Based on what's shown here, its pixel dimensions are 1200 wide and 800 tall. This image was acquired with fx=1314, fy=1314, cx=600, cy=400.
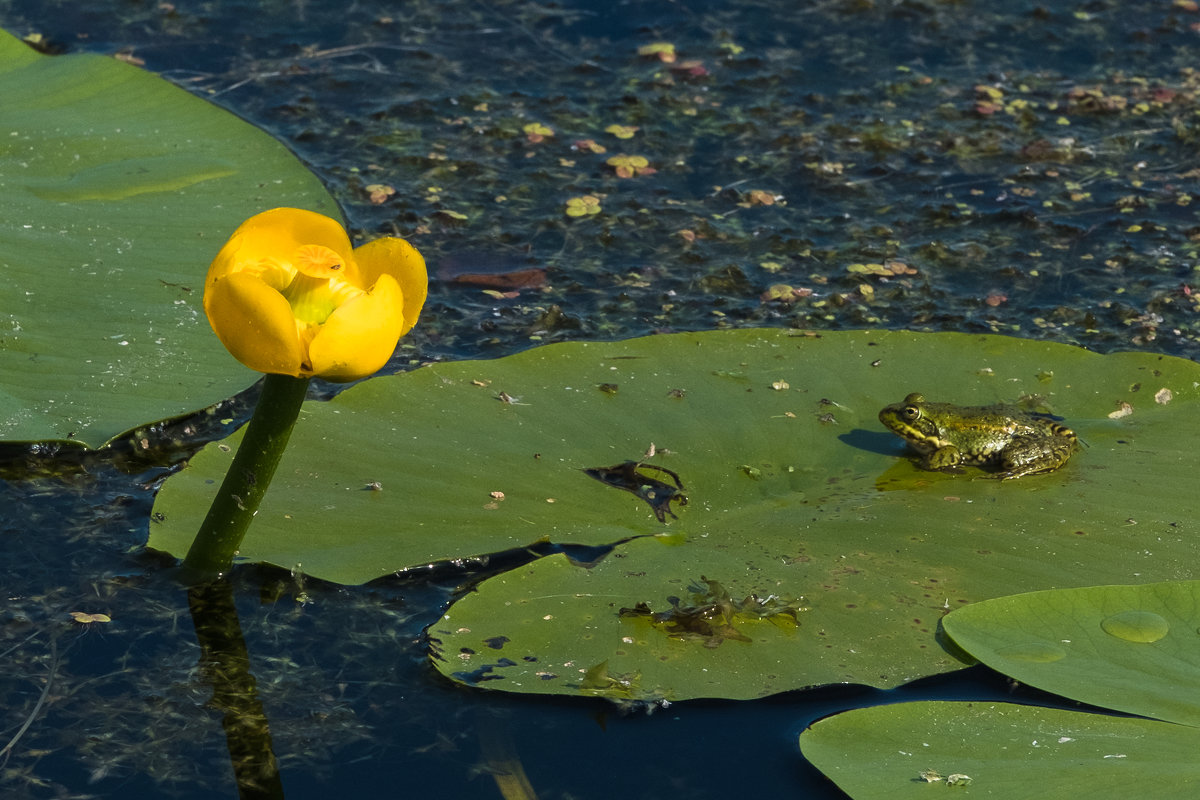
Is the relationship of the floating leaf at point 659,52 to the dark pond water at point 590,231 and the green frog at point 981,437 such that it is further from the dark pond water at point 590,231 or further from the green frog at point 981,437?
the green frog at point 981,437

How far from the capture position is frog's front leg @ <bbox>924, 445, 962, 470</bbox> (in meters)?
3.38

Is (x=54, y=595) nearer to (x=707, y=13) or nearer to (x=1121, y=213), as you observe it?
(x=1121, y=213)

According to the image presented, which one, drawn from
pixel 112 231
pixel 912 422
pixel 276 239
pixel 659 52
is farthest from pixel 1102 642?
pixel 659 52

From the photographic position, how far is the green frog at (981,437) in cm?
339

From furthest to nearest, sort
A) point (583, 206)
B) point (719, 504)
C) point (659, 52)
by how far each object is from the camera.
Result: point (659, 52) < point (583, 206) < point (719, 504)

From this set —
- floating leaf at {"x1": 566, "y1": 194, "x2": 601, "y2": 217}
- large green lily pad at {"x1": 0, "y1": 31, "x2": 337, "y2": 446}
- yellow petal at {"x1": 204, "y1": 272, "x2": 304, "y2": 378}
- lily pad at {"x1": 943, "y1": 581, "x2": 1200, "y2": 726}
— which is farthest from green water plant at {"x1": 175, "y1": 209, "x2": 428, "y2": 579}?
floating leaf at {"x1": 566, "y1": 194, "x2": 601, "y2": 217}

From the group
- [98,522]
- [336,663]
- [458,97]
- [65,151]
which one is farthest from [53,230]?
[458,97]

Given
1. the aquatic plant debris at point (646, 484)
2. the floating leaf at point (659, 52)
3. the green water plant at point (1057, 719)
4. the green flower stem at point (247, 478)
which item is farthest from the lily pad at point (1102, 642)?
the floating leaf at point (659, 52)

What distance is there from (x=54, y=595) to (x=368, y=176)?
2.72 m

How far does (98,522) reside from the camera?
3.40 m

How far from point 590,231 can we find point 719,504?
2.18 metres

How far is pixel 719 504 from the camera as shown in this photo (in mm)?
3264

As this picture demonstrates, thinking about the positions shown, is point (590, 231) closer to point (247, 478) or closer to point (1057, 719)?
point (247, 478)

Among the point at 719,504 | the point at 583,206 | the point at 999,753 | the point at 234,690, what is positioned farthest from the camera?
the point at 583,206
